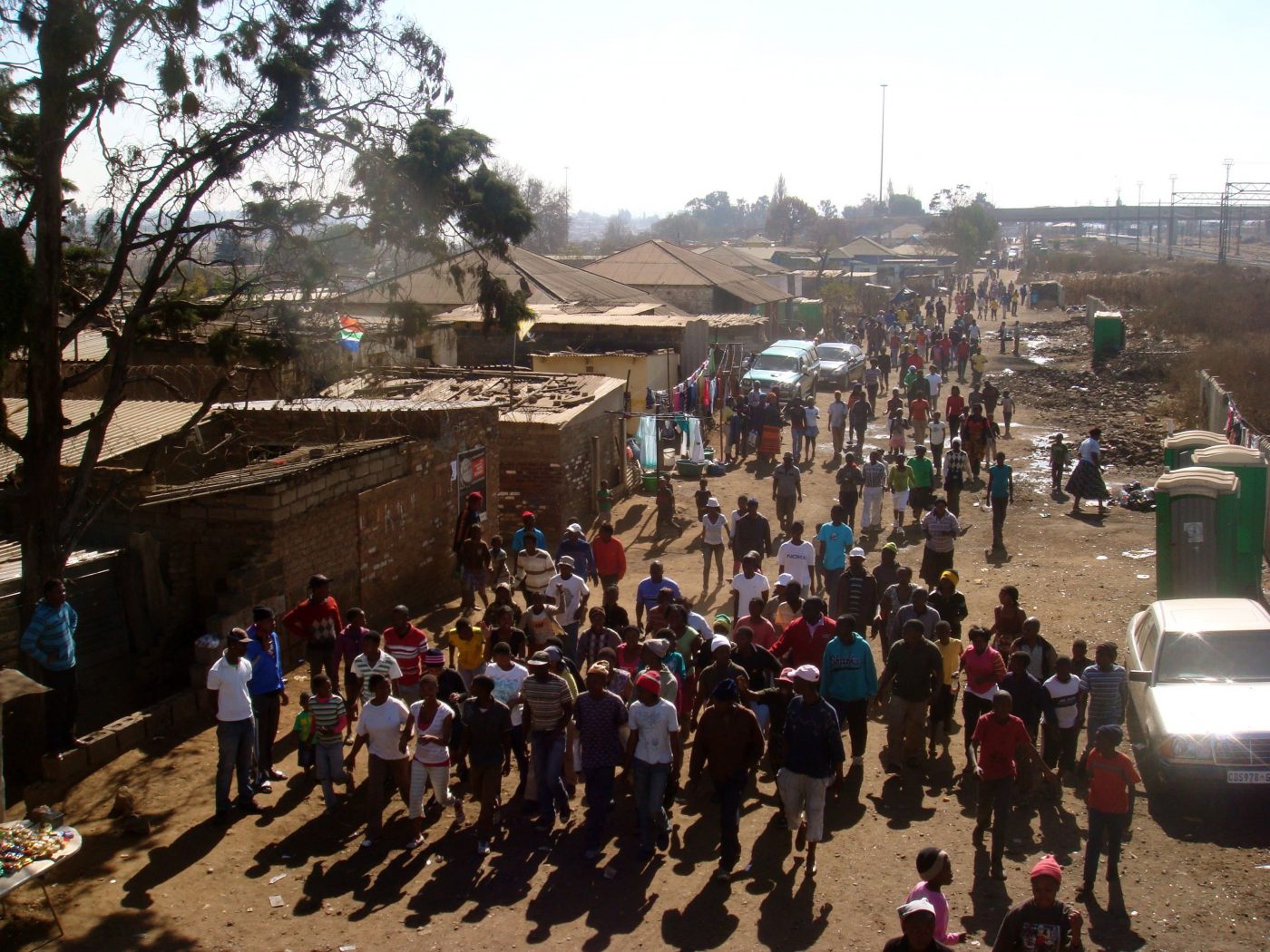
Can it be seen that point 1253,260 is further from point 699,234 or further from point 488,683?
point 699,234

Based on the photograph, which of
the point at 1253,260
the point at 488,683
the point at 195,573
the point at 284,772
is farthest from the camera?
the point at 1253,260

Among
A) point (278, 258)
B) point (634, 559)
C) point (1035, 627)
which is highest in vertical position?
point (278, 258)

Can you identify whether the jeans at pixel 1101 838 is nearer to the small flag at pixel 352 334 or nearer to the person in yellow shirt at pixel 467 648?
the person in yellow shirt at pixel 467 648

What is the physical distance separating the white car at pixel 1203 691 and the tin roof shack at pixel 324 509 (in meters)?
7.84

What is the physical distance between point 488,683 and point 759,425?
1673 cm

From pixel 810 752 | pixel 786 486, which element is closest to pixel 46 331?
pixel 810 752

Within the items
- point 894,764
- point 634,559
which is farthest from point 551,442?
point 894,764

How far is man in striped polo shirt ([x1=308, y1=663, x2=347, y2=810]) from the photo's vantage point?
28.0ft

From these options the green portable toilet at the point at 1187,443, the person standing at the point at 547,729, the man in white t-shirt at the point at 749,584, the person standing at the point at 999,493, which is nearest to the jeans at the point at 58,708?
the person standing at the point at 547,729

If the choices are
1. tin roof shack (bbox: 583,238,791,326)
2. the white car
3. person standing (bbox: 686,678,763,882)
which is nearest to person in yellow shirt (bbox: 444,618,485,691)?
person standing (bbox: 686,678,763,882)

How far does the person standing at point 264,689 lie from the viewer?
29.3 ft

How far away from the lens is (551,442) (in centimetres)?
1791

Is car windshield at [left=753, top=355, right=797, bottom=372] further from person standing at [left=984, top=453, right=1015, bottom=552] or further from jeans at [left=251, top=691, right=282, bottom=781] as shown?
jeans at [left=251, top=691, right=282, bottom=781]

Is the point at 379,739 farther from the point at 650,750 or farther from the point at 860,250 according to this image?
the point at 860,250
